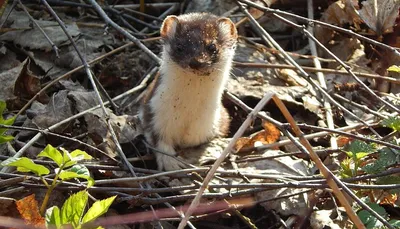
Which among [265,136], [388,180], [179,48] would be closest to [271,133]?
[265,136]

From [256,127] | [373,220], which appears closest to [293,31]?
[256,127]

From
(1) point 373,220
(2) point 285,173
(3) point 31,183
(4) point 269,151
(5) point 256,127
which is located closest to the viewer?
(1) point 373,220

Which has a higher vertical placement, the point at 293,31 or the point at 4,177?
the point at 293,31

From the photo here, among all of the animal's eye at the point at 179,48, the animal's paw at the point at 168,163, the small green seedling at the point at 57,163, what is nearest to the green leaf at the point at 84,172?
the small green seedling at the point at 57,163

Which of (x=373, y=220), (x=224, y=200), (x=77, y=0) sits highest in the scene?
(x=77, y=0)

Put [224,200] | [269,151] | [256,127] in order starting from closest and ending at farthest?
[224,200] < [269,151] < [256,127]

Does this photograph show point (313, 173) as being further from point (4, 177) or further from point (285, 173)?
point (4, 177)
